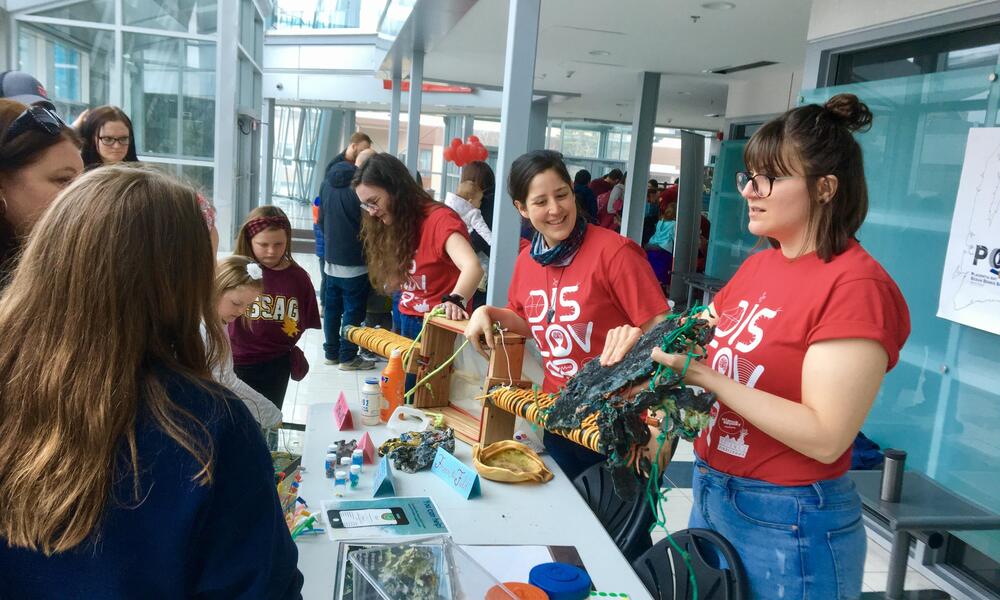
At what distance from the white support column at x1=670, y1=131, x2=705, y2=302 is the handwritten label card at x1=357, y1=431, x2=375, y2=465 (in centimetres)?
623

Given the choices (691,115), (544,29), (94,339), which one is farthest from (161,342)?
(691,115)

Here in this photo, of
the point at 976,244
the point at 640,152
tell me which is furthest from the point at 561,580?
the point at 640,152

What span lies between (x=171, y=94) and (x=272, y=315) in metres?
7.57

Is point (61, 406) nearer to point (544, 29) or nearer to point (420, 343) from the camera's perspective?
point (420, 343)

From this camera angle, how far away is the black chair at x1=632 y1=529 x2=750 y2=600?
142 cm

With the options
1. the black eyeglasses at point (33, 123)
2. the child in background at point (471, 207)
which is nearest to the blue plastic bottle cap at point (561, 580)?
the black eyeglasses at point (33, 123)

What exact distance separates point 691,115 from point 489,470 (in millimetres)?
11768

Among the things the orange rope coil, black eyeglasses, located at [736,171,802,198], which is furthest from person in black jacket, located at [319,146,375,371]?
black eyeglasses, located at [736,171,802,198]

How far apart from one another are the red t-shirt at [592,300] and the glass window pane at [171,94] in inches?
339

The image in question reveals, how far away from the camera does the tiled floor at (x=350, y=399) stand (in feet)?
10.1

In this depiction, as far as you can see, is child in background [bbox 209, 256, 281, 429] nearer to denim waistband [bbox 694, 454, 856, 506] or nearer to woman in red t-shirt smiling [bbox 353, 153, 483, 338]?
woman in red t-shirt smiling [bbox 353, 153, 483, 338]

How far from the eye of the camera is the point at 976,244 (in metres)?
2.92

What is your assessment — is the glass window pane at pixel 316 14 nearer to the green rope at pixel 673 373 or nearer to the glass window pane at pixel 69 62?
the glass window pane at pixel 69 62

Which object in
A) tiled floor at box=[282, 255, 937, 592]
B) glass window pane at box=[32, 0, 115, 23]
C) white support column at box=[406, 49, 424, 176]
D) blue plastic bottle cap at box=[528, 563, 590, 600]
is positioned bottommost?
tiled floor at box=[282, 255, 937, 592]
